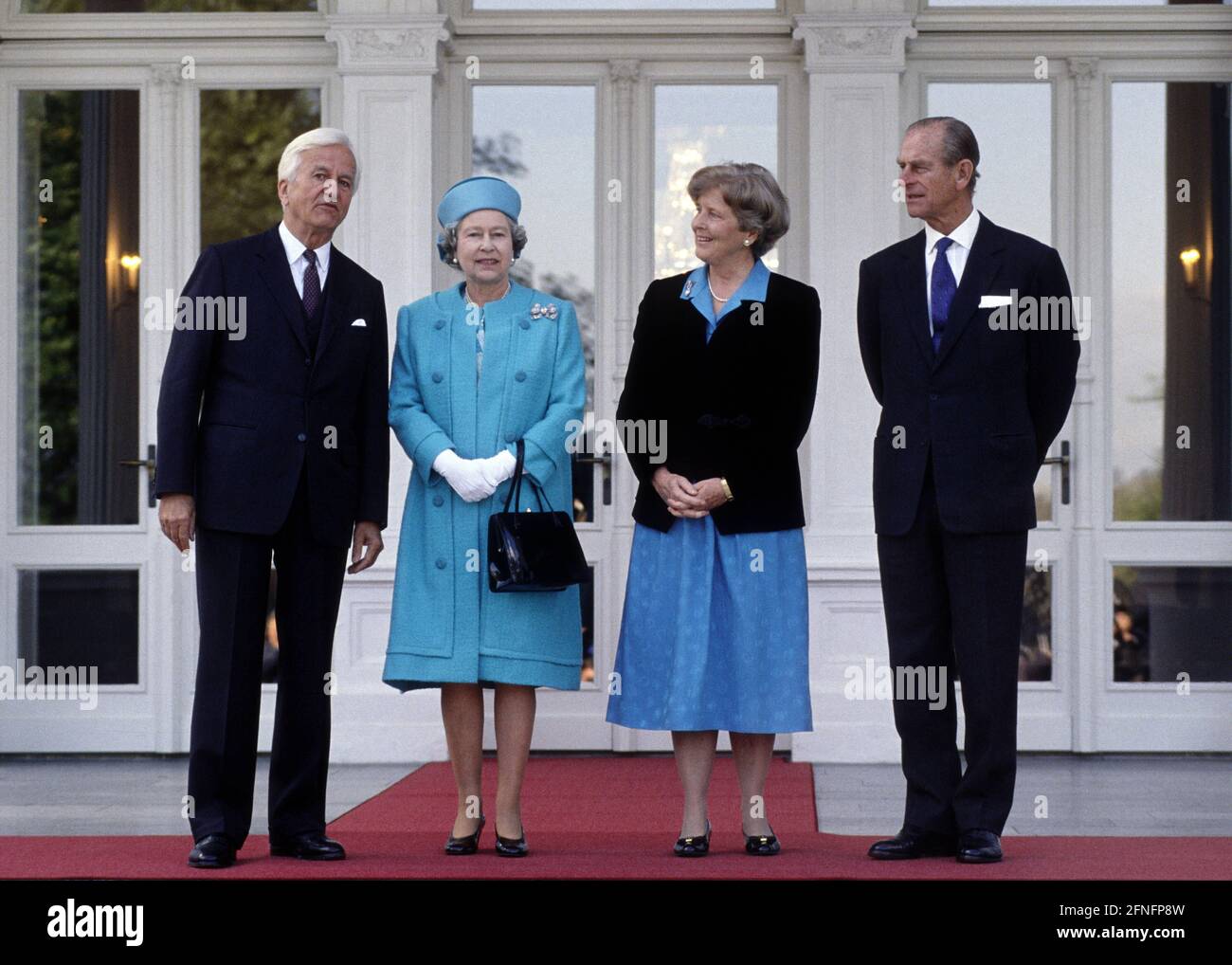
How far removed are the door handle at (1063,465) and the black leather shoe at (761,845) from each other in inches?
117

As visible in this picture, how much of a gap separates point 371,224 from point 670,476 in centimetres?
288

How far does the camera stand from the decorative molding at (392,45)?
6.62 metres

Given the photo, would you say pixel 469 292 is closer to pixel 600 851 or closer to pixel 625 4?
pixel 600 851

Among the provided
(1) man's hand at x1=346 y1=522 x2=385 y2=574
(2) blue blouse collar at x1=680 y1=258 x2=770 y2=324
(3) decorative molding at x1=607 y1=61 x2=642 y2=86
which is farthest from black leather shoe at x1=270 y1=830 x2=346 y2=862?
(3) decorative molding at x1=607 y1=61 x2=642 y2=86

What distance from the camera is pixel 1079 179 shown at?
6734 mm

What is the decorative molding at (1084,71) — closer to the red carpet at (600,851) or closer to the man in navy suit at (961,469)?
the man in navy suit at (961,469)

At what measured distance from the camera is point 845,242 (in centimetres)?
656

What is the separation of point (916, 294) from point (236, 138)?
11.9ft

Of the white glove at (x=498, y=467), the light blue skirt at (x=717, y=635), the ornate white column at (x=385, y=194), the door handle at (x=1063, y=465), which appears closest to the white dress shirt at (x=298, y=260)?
the white glove at (x=498, y=467)

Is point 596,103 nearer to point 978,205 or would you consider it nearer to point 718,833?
point 978,205

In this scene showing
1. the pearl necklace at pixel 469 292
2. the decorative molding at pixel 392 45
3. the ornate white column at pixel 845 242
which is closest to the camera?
the pearl necklace at pixel 469 292

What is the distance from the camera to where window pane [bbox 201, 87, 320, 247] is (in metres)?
6.87

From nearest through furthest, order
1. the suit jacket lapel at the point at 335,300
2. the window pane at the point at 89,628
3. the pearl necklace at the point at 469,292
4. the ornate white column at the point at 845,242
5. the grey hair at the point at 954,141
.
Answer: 1. the grey hair at the point at 954,141
2. the suit jacket lapel at the point at 335,300
3. the pearl necklace at the point at 469,292
4. the ornate white column at the point at 845,242
5. the window pane at the point at 89,628
